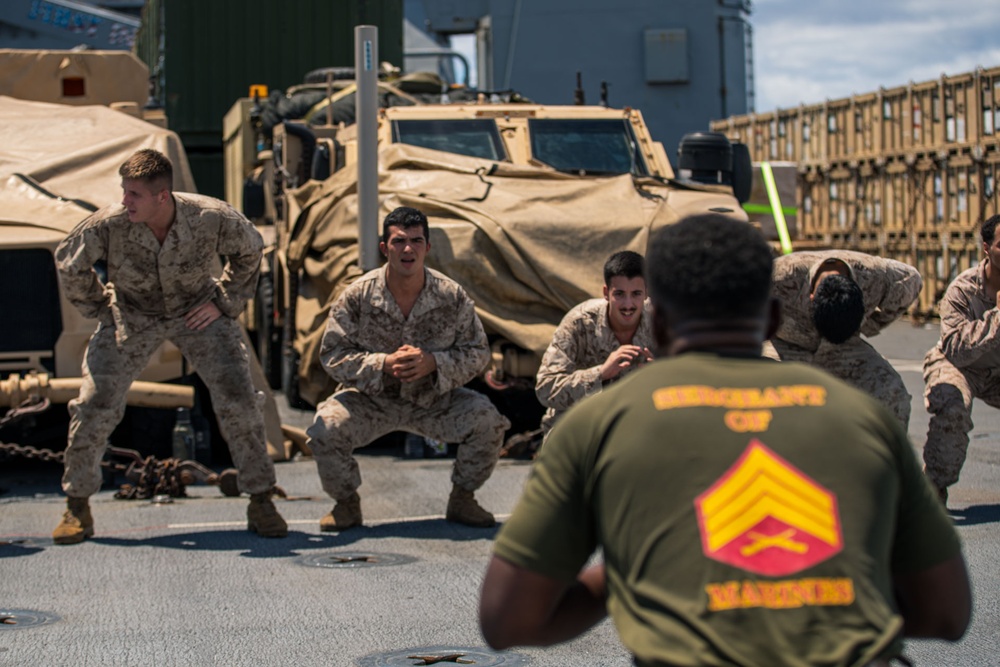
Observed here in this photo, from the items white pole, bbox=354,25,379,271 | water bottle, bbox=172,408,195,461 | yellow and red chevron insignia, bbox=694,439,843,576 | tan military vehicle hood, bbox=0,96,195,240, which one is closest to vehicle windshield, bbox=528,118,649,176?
white pole, bbox=354,25,379,271

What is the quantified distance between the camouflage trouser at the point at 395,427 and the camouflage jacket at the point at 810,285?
144 cm

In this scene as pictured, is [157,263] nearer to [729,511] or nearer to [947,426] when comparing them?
[947,426]

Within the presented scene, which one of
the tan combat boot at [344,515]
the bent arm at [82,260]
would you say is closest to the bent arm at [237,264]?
the bent arm at [82,260]

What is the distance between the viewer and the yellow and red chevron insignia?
2.12 metres

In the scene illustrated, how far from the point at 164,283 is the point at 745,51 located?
2410 cm

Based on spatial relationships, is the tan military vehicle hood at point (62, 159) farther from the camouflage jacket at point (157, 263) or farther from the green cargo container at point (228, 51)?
the green cargo container at point (228, 51)

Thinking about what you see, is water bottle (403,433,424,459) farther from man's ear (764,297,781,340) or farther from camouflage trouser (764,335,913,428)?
man's ear (764,297,781,340)

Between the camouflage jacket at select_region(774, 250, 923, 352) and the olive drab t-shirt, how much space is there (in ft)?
14.2

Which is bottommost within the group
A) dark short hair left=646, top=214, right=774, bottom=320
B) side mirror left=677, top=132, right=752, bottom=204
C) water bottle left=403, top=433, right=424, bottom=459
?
water bottle left=403, top=433, right=424, bottom=459

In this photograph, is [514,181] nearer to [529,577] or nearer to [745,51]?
[529,577]

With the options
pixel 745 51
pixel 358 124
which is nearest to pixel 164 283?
pixel 358 124

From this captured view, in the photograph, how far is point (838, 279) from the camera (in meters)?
6.27

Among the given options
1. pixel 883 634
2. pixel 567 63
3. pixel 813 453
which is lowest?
pixel 883 634

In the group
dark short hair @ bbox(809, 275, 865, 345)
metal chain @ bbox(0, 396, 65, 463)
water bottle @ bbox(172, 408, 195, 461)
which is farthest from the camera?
water bottle @ bbox(172, 408, 195, 461)
